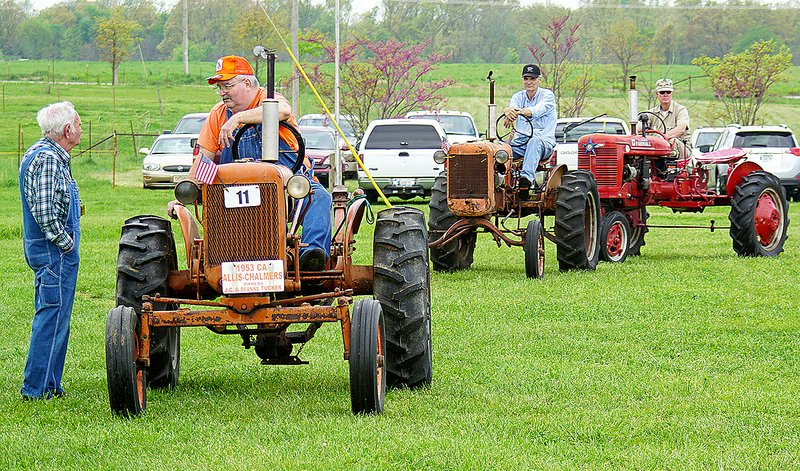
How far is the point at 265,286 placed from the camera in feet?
23.0

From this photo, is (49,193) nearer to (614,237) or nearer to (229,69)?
(229,69)

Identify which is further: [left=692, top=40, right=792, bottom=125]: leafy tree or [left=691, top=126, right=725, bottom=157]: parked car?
[left=692, top=40, right=792, bottom=125]: leafy tree

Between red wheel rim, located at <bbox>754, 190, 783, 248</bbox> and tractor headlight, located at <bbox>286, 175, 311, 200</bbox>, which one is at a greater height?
tractor headlight, located at <bbox>286, 175, 311, 200</bbox>

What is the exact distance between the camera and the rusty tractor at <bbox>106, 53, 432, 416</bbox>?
6.95m

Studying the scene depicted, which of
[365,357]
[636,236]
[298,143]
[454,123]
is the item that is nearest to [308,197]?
[298,143]

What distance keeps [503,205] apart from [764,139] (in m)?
17.6

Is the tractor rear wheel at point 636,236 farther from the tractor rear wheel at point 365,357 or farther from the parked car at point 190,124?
the parked car at point 190,124

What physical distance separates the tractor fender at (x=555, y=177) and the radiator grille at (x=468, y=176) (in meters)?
0.87

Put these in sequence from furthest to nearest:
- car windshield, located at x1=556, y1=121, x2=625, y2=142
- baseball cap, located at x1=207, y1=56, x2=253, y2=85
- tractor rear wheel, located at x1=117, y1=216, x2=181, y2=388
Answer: car windshield, located at x1=556, y1=121, x2=625, y2=142, baseball cap, located at x1=207, y1=56, x2=253, y2=85, tractor rear wheel, located at x1=117, y1=216, x2=181, y2=388

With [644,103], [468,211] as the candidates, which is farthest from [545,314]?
[644,103]

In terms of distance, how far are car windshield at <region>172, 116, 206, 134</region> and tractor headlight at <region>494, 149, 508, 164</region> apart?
22.2 m

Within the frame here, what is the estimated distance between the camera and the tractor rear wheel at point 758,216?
52.7 ft

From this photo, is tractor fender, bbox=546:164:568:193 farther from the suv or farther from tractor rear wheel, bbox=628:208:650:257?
the suv

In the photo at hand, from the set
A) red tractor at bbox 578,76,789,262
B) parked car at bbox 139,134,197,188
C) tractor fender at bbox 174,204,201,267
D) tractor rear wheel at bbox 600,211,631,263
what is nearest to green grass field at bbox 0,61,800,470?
tractor fender at bbox 174,204,201,267
